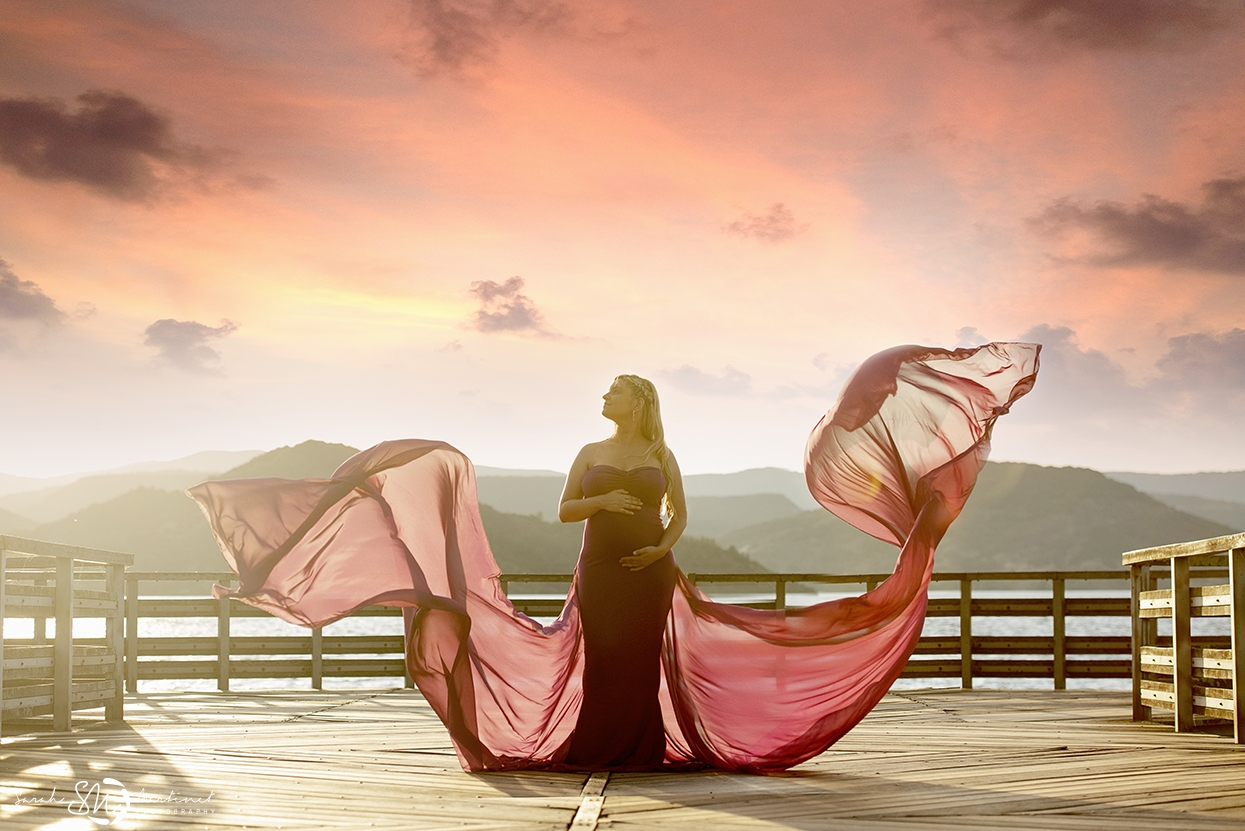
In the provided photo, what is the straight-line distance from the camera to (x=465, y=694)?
5188 mm

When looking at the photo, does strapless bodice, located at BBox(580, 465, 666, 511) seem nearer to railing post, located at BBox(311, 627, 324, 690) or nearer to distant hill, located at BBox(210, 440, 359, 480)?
railing post, located at BBox(311, 627, 324, 690)

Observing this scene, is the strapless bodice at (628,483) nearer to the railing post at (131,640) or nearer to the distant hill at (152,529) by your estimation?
the railing post at (131,640)

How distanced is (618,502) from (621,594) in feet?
1.53

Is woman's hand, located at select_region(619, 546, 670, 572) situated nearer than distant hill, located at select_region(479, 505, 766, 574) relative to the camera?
Yes

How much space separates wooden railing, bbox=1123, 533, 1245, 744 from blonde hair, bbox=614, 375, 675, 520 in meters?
3.24

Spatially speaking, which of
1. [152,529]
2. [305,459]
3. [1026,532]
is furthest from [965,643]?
[1026,532]

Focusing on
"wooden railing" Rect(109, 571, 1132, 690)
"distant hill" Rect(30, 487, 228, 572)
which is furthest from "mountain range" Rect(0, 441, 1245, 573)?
"wooden railing" Rect(109, 571, 1132, 690)

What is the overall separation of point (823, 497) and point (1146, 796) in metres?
2.01

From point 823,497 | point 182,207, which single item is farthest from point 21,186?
point 823,497

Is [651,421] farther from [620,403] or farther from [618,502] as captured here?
[618,502]

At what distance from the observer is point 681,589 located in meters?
5.45

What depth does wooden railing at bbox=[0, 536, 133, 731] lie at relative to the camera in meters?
6.62

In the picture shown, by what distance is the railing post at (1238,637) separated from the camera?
19.6ft

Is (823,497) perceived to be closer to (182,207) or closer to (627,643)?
(627,643)
